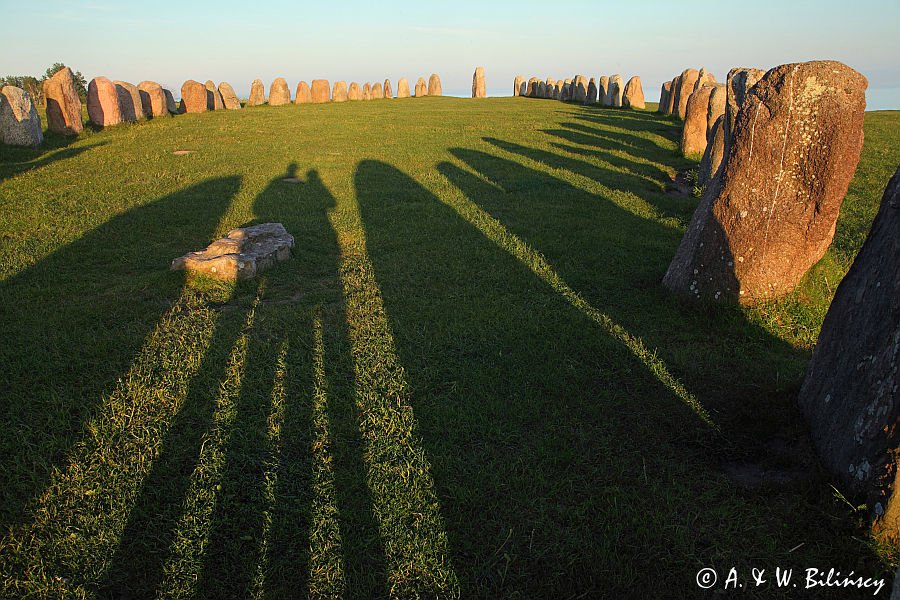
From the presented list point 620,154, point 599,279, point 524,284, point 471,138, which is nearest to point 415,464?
point 524,284

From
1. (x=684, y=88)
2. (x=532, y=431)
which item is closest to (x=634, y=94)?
(x=684, y=88)

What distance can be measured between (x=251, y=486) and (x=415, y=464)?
0.94 meters

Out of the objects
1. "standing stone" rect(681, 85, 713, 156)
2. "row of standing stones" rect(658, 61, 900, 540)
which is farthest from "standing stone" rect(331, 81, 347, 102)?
"row of standing stones" rect(658, 61, 900, 540)

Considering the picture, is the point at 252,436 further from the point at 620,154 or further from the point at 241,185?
the point at 620,154

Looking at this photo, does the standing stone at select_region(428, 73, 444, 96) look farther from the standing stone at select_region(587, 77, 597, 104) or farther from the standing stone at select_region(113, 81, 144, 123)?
the standing stone at select_region(113, 81, 144, 123)

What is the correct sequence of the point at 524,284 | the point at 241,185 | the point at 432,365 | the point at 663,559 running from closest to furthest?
the point at 663,559, the point at 432,365, the point at 524,284, the point at 241,185

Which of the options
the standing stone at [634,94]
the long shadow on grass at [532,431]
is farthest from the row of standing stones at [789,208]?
the standing stone at [634,94]

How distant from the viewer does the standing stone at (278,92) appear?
30.8 meters

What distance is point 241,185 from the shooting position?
35.2 feet

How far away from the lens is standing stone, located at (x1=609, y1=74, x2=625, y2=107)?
95.6 feet

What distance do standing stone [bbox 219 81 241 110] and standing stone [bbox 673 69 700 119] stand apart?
2021 cm

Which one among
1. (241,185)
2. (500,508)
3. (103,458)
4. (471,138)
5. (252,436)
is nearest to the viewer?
(500,508)

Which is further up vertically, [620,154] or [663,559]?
[620,154]

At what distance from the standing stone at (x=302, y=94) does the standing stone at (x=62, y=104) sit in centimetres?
1725
